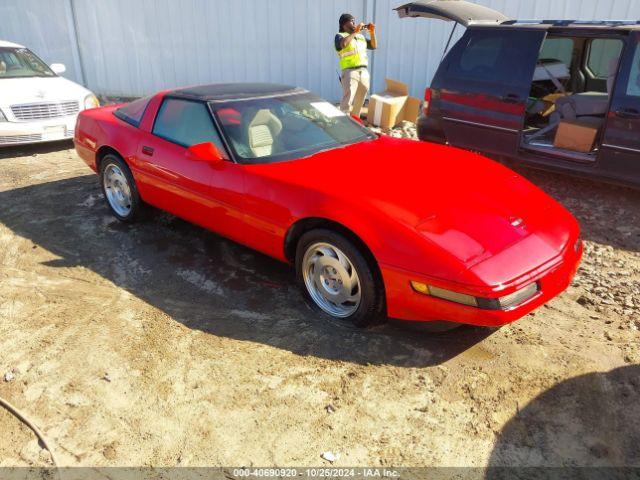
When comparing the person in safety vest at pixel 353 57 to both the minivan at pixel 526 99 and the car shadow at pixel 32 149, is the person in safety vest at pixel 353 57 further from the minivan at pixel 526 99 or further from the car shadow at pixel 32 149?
the car shadow at pixel 32 149

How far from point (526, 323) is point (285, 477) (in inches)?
73.9

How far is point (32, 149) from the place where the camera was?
7.89 m

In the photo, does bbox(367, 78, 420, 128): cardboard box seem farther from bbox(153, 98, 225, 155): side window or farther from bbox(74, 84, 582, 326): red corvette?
bbox(153, 98, 225, 155): side window

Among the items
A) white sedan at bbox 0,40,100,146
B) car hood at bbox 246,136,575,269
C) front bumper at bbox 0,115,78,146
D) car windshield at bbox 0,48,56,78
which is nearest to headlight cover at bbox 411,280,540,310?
car hood at bbox 246,136,575,269

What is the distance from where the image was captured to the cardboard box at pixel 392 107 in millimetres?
8000

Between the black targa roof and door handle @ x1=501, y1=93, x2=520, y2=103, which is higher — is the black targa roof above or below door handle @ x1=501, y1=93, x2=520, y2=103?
above

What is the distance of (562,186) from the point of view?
5.74m

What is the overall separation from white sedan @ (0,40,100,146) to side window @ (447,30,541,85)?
5.45 meters

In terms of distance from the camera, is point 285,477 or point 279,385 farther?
point 279,385

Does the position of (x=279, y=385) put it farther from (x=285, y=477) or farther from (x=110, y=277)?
(x=110, y=277)

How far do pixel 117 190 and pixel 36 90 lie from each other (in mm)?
3774

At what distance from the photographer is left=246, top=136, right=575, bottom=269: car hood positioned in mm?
2934

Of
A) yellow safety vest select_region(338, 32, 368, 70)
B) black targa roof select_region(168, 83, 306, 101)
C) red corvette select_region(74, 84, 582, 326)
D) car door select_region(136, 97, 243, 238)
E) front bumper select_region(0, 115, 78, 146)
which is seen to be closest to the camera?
red corvette select_region(74, 84, 582, 326)

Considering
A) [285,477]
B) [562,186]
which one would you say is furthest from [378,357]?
[562,186]
